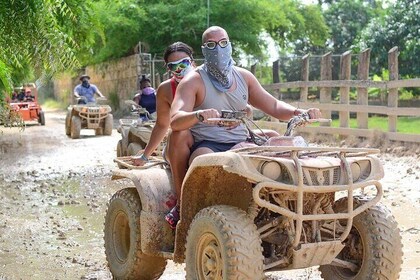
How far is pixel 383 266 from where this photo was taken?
14.7 feet

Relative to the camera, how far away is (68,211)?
29.0ft

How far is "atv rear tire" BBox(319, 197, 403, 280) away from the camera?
4512 millimetres

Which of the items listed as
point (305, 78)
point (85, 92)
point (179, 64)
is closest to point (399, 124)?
point (305, 78)

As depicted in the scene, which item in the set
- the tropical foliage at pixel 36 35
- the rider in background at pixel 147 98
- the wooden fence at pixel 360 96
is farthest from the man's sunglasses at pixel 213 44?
the wooden fence at pixel 360 96

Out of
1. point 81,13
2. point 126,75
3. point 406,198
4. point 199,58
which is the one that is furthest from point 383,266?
point 126,75

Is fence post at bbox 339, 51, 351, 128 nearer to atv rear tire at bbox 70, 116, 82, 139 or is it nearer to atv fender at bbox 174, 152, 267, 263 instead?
atv rear tire at bbox 70, 116, 82, 139

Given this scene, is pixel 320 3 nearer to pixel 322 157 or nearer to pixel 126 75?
pixel 126 75

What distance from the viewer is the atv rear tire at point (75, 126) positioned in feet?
63.4

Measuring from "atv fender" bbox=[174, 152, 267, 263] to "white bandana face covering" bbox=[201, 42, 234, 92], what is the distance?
638 mm

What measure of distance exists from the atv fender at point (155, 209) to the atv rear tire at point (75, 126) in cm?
1417

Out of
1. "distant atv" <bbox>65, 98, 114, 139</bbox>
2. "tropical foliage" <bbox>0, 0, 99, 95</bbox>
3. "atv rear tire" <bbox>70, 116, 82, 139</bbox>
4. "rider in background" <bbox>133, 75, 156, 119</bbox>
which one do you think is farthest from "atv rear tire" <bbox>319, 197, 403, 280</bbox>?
"atv rear tire" <bbox>70, 116, 82, 139</bbox>

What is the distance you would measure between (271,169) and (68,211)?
16.5 feet

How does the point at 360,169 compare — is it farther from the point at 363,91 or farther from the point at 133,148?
the point at 363,91

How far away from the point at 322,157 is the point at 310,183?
1.04ft
